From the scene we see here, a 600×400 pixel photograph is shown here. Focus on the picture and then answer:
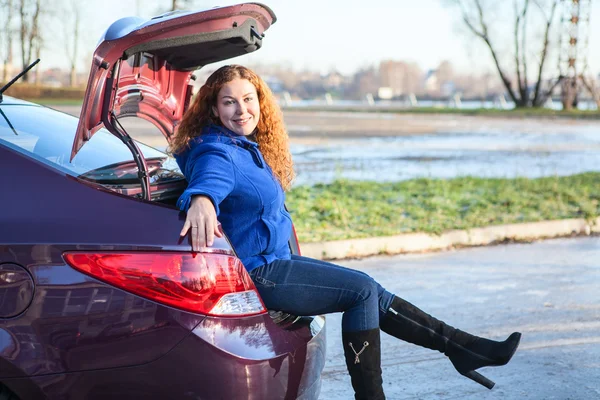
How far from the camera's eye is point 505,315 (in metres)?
5.40

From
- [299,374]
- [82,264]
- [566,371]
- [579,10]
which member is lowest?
[566,371]

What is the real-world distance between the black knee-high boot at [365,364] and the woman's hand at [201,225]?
0.75 m

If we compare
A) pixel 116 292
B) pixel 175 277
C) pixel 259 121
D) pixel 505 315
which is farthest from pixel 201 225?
pixel 505 315

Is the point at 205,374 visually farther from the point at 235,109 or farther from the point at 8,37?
the point at 8,37

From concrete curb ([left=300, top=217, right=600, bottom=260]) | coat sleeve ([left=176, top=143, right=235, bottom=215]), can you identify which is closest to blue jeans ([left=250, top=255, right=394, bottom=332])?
coat sleeve ([left=176, top=143, right=235, bottom=215])

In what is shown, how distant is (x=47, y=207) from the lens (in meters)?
2.39

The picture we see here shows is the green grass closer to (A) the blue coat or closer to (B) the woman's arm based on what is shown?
(A) the blue coat

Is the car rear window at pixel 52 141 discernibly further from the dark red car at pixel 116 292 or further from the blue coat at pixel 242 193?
the blue coat at pixel 242 193

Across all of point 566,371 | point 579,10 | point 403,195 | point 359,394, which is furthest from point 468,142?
point 579,10

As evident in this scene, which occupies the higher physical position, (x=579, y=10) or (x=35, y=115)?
(x=579, y=10)

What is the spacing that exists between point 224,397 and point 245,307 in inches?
10.9

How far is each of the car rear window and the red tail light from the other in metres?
0.37

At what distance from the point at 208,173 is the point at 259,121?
589mm

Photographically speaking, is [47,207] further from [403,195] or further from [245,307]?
[403,195]
